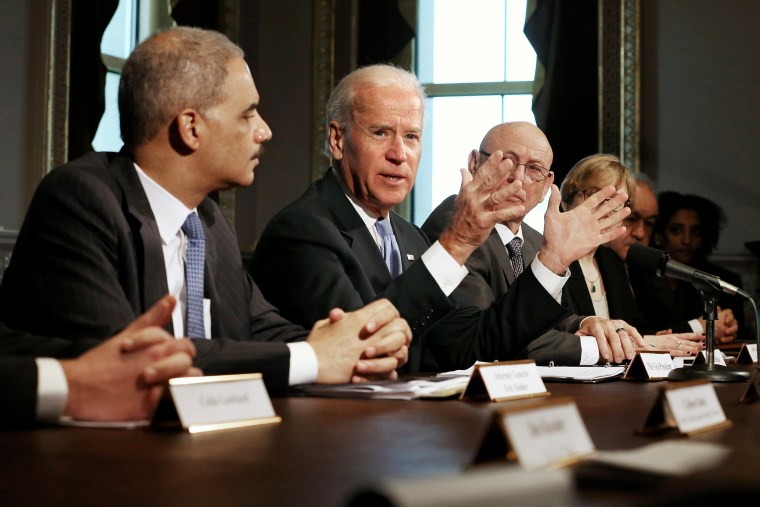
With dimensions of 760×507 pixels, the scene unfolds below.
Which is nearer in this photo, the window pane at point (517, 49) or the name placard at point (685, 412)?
the name placard at point (685, 412)

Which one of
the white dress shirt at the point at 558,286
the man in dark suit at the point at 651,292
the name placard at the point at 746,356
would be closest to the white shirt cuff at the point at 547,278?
the white dress shirt at the point at 558,286

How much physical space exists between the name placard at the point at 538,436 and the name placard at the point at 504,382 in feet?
2.12

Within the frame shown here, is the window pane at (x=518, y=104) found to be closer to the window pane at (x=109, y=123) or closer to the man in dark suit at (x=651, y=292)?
the man in dark suit at (x=651, y=292)

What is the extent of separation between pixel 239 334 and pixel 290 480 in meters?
1.27

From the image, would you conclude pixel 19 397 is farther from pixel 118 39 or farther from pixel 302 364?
pixel 118 39

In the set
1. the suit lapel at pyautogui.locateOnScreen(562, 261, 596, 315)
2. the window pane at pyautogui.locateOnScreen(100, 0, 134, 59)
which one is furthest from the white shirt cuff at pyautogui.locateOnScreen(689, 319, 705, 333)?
the window pane at pyautogui.locateOnScreen(100, 0, 134, 59)

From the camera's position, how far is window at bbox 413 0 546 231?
732 centimetres

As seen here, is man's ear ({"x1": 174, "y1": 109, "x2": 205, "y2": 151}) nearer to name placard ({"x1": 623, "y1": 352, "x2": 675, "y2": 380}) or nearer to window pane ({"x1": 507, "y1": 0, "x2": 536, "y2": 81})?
name placard ({"x1": 623, "y1": 352, "x2": 675, "y2": 380})

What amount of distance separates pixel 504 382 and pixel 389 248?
50.8 inches

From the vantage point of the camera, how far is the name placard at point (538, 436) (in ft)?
2.76

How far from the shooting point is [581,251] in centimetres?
254

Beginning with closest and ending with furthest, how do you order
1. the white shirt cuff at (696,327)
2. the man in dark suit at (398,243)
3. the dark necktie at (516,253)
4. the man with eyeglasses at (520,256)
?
the man in dark suit at (398,243)
the man with eyeglasses at (520,256)
the dark necktie at (516,253)
the white shirt cuff at (696,327)

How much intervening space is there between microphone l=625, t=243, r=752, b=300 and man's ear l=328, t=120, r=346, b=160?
94 centimetres

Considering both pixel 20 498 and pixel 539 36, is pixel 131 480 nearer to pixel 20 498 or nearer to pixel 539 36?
pixel 20 498
